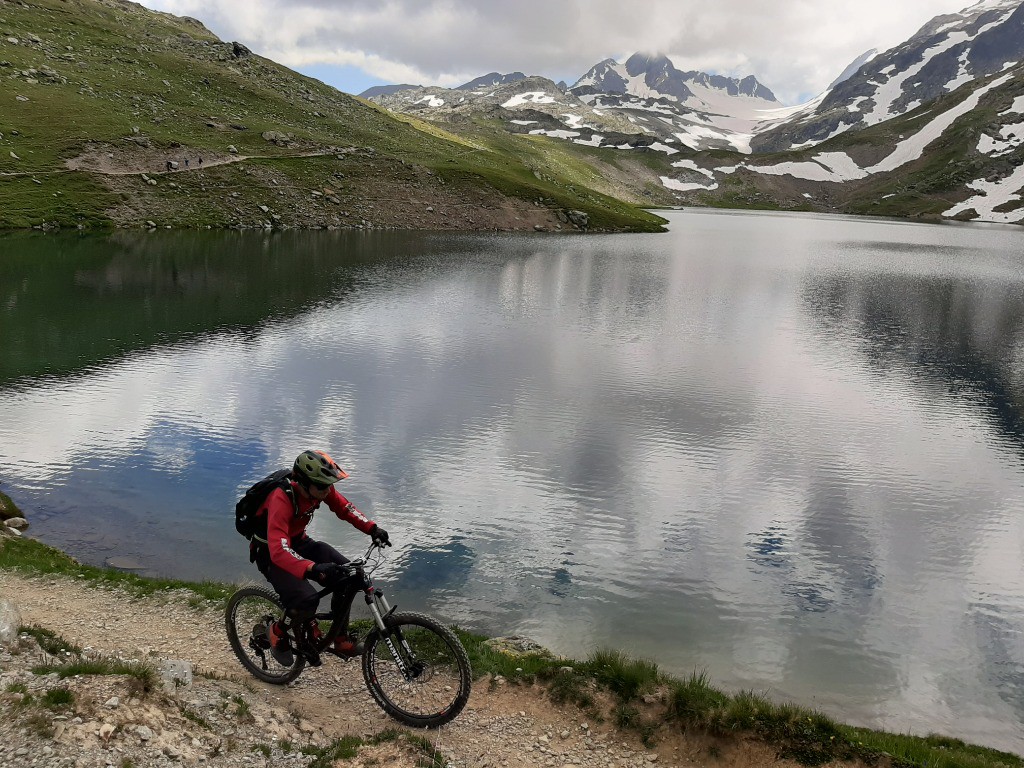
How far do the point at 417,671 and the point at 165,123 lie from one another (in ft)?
476

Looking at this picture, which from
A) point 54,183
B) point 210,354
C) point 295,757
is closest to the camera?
point 295,757

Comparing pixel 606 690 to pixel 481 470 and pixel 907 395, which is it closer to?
pixel 481 470

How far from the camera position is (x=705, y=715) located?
36.9 ft

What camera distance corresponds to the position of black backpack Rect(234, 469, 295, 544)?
10727 millimetres

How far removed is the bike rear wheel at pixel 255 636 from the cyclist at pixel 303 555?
0.25 meters

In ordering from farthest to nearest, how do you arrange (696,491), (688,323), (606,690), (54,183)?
(54,183), (688,323), (696,491), (606,690)

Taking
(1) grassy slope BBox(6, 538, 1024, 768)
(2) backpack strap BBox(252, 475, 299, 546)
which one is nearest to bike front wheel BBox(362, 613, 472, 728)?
(1) grassy slope BBox(6, 538, 1024, 768)

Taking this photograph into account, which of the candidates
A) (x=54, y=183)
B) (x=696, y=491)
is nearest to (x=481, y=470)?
(x=696, y=491)

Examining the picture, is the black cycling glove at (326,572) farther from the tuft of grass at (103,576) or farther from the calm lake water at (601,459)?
the calm lake water at (601,459)

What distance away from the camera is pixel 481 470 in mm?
26062

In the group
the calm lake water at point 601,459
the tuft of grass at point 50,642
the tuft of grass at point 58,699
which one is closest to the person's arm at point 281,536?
the tuft of grass at point 58,699

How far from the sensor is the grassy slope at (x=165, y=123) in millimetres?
103069

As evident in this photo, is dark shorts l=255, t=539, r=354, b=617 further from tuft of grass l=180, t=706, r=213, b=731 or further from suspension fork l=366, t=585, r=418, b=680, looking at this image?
tuft of grass l=180, t=706, r=213, b=731

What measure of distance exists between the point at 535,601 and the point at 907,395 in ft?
98.1
